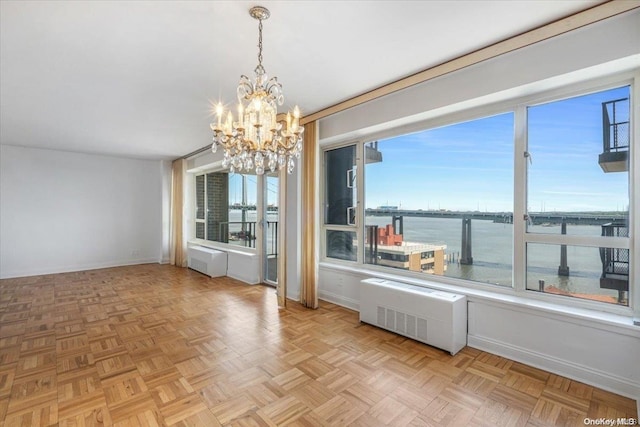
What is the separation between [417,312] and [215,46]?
2.93 meters

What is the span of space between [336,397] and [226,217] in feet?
16.5

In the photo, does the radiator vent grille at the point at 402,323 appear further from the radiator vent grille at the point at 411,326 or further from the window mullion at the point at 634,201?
the window mullion at the point at 634,201

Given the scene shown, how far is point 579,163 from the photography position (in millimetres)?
2391

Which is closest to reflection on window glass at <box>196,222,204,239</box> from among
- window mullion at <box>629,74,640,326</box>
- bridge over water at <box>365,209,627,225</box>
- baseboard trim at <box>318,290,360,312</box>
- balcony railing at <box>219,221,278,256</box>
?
balcony railing at <box>219,221,278,256</box>

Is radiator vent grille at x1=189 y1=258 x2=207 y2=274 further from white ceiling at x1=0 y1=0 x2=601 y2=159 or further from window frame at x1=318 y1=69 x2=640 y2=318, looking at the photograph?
window frame at x1=318 y1=69 x2=640 y2=318

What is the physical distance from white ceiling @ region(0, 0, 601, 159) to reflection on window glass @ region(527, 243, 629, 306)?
175cm

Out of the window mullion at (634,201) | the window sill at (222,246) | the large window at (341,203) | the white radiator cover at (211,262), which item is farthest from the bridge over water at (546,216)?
the white radiator cover at (211,262)

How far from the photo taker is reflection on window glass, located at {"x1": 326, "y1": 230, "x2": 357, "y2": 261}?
4.13 meters

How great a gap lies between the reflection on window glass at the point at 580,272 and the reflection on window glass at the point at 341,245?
2.06 meters

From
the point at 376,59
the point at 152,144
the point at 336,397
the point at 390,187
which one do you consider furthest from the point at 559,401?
the point at 152,144

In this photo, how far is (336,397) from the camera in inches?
80.7

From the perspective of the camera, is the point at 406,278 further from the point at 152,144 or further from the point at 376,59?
the point at 152,144

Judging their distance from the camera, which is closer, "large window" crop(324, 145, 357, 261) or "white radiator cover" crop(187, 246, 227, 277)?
"large window" crop(324, 145, 357, 261)

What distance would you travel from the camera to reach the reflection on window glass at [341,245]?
4.13 metres
